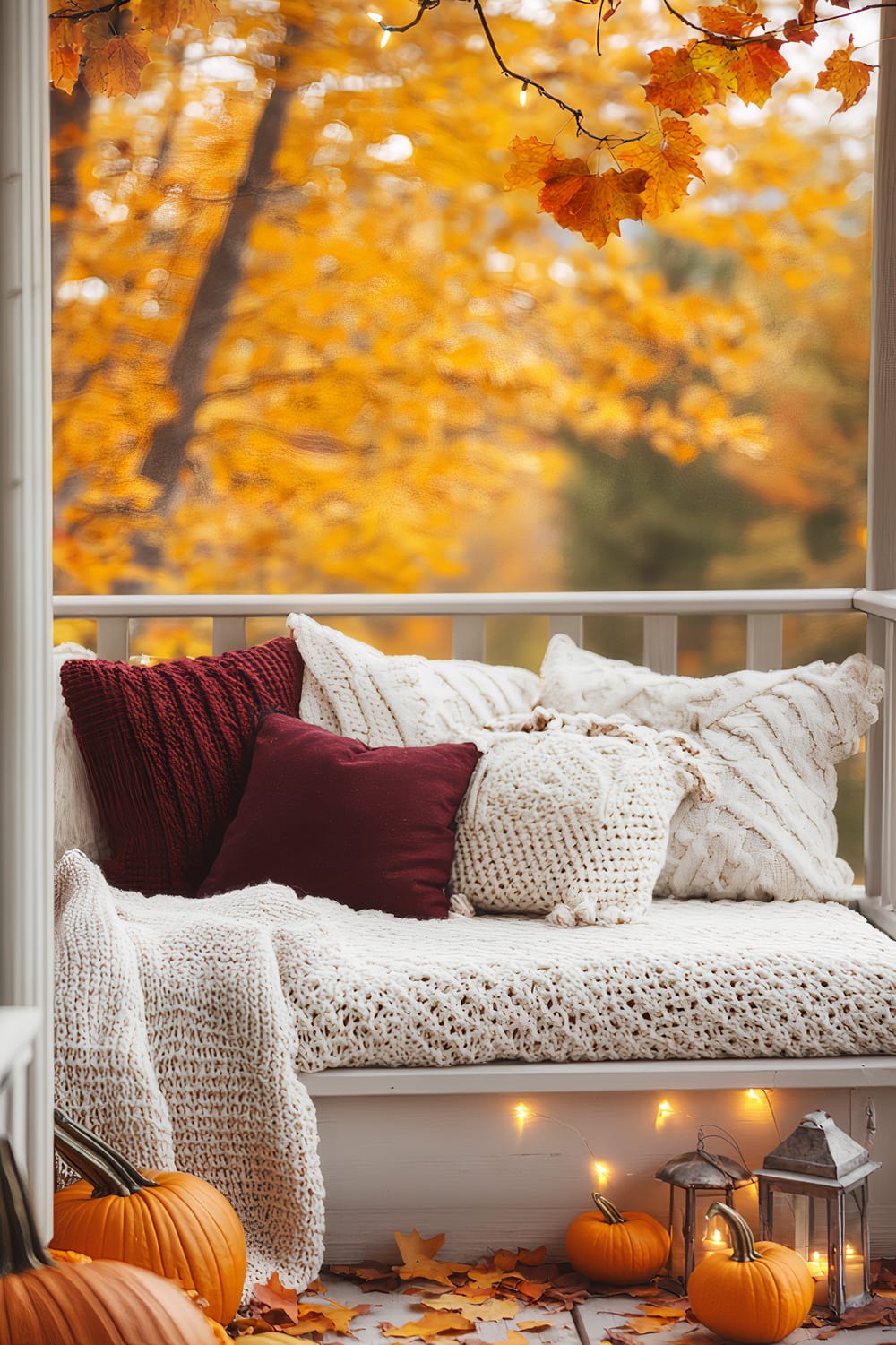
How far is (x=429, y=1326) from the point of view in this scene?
140 cm

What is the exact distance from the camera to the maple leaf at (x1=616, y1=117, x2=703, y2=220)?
1.80 meters

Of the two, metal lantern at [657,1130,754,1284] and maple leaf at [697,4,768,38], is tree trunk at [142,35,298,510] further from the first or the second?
metal lantern at [657,1130,754,1284]

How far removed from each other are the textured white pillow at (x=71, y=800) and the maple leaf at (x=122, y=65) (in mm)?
810

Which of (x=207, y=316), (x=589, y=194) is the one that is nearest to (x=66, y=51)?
(x=589, y=194)

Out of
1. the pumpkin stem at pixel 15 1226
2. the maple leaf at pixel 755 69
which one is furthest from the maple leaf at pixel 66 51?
the pumpkin stem at pixel 15 1226

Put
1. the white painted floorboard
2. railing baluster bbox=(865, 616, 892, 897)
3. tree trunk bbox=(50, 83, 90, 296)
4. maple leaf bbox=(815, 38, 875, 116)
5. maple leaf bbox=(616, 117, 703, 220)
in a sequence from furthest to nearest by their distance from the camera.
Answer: tree trunk bbox=(50, 83, 90, 296) → railing baluster bbox=(865, 616, 892, 897) → maple leaf bbox=(616, 117, 703, 220) → maple leaf bbox=(815, 38, 875, 116) → the white painted floorboard

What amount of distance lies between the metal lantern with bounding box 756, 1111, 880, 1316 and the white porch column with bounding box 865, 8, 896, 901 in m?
0.59

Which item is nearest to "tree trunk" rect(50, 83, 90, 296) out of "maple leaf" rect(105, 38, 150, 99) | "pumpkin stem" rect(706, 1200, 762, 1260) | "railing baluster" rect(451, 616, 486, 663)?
"railing baluster" rect(451, 616, 486, 663)

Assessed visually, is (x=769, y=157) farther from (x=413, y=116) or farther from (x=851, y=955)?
(x=851, y=955)

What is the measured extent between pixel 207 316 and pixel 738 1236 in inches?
114

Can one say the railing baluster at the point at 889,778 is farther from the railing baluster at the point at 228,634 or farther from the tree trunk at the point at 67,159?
the tree trunk at the point at 67,159

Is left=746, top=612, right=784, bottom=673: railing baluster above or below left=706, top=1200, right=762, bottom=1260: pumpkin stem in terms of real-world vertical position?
above

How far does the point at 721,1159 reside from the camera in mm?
1525

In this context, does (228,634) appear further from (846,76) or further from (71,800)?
(846,76)
